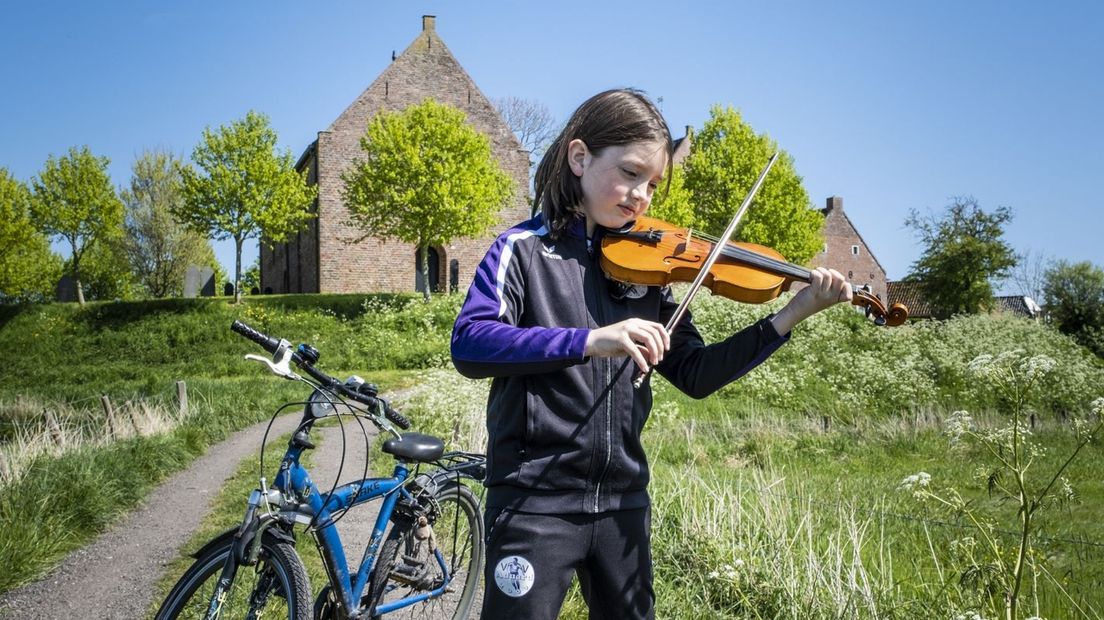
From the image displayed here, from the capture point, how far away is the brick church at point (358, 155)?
31.9 metres

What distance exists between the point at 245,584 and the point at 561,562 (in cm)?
140

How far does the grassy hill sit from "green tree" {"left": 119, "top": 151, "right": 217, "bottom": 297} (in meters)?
7.49

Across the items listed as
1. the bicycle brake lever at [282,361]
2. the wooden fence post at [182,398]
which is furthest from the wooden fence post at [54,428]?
the bicycle brake lever at [282,361]

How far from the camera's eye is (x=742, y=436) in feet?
35.4

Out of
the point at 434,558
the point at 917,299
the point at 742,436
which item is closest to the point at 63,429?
the point at 742,436

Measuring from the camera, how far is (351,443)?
9.54 meters

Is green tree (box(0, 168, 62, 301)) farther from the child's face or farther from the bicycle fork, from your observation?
the child's face

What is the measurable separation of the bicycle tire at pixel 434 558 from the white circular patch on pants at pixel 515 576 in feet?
4.95

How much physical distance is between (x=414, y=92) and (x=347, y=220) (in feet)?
18.9

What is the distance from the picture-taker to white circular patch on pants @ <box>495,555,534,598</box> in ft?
5.98

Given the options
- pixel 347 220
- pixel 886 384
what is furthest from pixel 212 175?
pixel 886 384

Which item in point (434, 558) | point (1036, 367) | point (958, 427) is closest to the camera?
point (1036, 367)

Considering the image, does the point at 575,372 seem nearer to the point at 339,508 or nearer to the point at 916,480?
the point at 339,508

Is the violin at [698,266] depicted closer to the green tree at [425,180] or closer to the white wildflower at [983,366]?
the white wildflower at [983,366]
